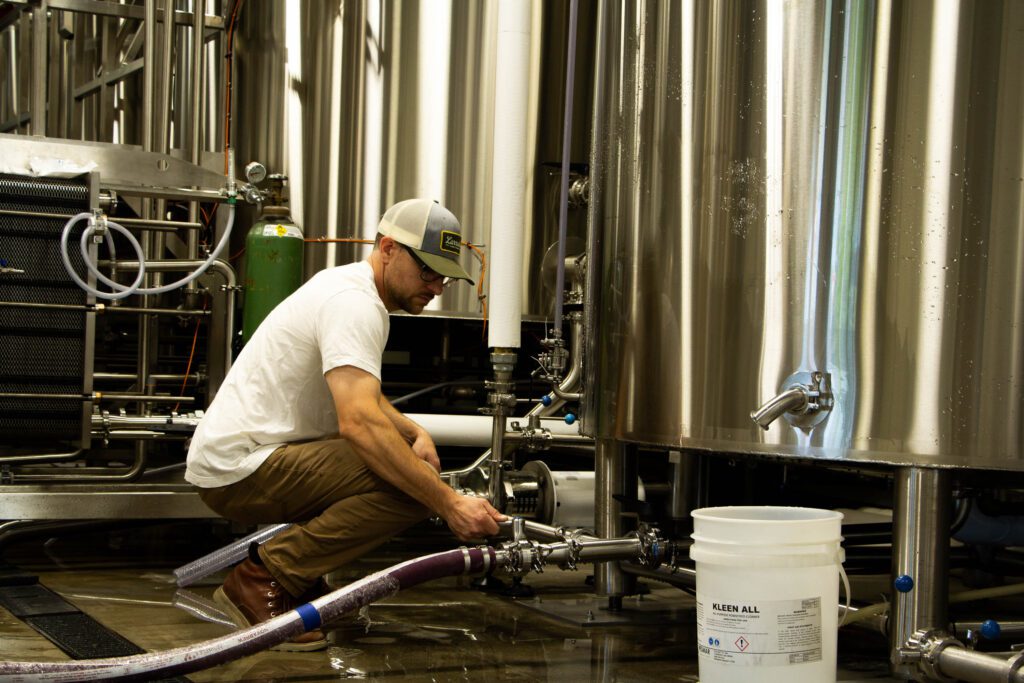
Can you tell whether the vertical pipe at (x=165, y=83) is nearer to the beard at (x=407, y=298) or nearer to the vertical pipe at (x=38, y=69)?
the vertical pipe at (x=38, y=69)

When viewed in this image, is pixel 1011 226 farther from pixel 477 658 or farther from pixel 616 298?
pixel 477 658

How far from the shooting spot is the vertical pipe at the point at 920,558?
202cm

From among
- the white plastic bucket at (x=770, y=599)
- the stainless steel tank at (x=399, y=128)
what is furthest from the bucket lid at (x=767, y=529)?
the stainless steel tank at (x=399, y=128)

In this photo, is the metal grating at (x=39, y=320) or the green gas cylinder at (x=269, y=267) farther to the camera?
the green gas cylinder at (x=269, y=267)

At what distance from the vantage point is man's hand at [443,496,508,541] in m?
2.34

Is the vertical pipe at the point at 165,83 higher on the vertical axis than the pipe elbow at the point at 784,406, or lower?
higher

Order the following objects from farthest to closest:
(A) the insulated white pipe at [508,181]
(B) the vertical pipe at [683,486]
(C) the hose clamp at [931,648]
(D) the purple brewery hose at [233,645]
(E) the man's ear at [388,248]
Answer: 1. (B) the vertical pipe at [683,486]
2. (A) the insulated white pipe at [508,181]
3. (E) the man's ear at [388,248]
4. (C) the hose clamp at [931,648]
5. (D) the purple brewery hose at [233,645]

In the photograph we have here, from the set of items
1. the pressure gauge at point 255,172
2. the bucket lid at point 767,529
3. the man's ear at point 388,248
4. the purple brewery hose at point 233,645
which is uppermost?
the pressure gauge at point 255,172

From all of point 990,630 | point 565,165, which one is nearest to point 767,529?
point 990,630

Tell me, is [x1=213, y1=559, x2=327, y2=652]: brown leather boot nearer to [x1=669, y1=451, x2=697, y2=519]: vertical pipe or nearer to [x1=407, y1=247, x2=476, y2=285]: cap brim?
[x1=407, y1=247, x2=476, y2=285]: cap brim

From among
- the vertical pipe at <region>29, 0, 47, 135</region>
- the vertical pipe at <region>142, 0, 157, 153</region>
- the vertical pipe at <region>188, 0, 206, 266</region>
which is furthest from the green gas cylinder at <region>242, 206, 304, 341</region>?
the vertical pipe at <region>29, 0, 47, 135</region>

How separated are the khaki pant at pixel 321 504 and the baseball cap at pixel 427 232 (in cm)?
45

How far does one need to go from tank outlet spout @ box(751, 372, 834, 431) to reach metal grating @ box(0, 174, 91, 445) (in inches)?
77.7

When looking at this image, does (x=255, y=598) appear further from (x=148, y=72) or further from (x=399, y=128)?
(x=148, y=72)
